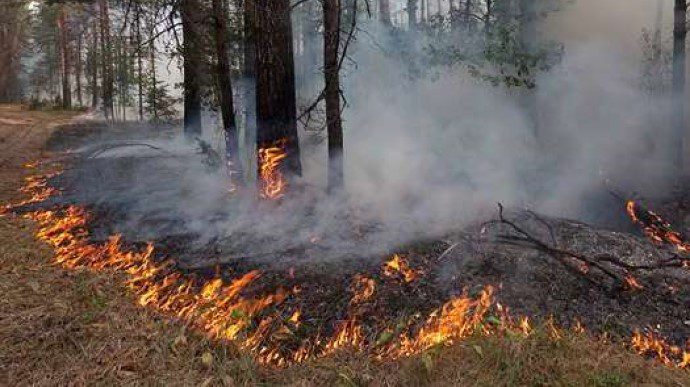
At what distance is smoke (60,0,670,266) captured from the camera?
19.7 feet

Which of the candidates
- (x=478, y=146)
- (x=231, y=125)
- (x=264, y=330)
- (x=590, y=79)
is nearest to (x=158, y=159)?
(x=231, y=125)

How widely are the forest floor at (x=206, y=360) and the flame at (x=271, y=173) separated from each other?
8.70 feet

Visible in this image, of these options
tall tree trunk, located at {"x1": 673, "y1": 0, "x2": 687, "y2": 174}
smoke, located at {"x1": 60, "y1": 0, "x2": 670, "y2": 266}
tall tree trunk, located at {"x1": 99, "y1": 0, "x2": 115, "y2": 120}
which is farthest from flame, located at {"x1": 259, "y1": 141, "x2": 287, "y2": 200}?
tall tree trunk, located at {"x1": 99, "y1": 0, "x2": 115, "y2": 120}

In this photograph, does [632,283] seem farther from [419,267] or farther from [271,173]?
[271,173]

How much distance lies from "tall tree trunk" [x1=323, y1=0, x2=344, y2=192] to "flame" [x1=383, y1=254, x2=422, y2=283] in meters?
2.02

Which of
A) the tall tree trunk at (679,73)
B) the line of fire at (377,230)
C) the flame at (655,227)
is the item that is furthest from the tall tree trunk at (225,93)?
the tall tree trunk at (679,73)

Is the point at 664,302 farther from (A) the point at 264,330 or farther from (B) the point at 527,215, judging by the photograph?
(A) the point at 264,330

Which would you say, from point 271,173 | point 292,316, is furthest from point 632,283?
point 271,173

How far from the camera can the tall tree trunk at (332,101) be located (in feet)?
20.7

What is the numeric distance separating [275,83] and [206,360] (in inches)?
158

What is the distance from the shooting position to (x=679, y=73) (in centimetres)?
1005

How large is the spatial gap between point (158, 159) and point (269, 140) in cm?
525

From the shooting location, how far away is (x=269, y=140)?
258 inches

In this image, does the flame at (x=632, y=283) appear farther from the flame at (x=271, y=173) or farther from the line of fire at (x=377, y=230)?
the flame at (x=271, y=173)
